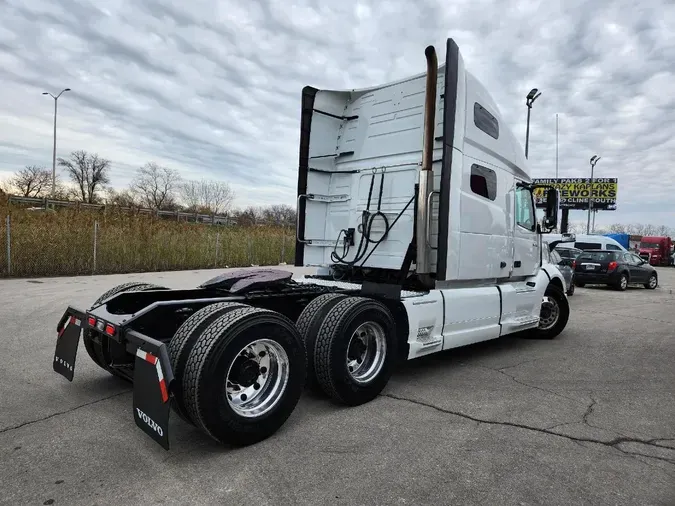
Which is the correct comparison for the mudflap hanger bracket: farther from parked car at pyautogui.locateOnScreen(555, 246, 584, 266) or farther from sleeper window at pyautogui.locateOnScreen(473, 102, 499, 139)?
parked car at pyautogui.locateOnScreen(555, 246, 584, 266)

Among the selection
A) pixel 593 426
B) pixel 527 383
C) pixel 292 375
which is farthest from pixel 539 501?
pixel 527 383

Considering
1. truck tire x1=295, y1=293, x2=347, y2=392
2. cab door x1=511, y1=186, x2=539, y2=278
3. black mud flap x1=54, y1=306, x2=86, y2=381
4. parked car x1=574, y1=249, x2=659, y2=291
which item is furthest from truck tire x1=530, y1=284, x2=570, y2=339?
parked car x1=574, y1=249, x2=659, y2=291

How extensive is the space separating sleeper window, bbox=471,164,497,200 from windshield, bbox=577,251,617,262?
13.8 m

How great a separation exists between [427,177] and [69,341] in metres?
3.73

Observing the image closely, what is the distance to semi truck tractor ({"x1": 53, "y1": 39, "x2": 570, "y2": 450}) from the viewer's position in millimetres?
3275

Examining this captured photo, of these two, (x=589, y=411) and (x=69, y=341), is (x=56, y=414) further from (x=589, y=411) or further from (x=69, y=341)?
(x=589, y=411)

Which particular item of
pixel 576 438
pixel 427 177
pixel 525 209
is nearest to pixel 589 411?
pixel 576 438

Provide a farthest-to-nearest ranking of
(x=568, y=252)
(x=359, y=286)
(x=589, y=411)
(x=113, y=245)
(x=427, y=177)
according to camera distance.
→ (x=568, y=252) < (x=113, y=245) < (x=359, y=286) < (x=427, y=177) < (x=589, y=411)

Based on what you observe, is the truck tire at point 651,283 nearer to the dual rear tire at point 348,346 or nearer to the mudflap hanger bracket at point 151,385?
the dual rear tire at point 348,346

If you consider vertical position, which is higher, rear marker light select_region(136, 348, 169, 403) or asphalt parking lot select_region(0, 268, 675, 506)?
rear marker light select_region(136, 348, 169, 403)

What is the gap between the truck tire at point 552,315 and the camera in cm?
757

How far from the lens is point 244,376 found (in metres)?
3.46

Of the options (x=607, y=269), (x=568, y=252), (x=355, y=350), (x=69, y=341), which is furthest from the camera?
(x=568, y=252)

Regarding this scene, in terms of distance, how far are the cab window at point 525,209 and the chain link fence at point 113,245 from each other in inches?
532
